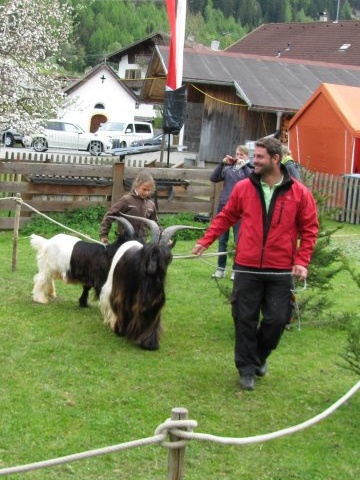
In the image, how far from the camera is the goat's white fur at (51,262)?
891 cm

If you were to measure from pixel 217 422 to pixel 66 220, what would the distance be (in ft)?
29.3

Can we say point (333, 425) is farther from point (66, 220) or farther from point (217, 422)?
point (66, 220)

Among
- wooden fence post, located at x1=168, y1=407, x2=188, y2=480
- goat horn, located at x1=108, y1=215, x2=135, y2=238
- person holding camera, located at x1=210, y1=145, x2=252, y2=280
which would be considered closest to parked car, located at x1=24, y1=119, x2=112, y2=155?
person holding camera, located at x1=210, y1=145, x2=252, y2=280

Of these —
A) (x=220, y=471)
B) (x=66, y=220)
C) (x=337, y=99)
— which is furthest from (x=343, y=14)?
(x=220, y=471)

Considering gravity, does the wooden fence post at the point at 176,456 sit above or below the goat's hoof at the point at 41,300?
above

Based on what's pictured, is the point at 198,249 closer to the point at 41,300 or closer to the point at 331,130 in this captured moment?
the point at 41,300

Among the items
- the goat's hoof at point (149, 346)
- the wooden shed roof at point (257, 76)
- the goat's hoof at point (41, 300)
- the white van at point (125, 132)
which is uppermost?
the wooden shed roof at point (257, 76)

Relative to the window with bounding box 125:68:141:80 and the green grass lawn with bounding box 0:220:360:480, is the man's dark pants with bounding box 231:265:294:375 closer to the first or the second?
the green grass lawn with bounding box 0:220:360:480

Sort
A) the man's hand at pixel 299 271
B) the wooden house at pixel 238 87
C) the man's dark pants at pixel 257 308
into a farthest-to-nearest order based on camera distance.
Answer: the wooden house at pixel 238 87
the man's dark pants at pixel 257 308
the man's hand at pixel 299 271

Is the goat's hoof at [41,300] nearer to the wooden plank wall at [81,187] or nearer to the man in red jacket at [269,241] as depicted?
the man in red jacket at [269,241]

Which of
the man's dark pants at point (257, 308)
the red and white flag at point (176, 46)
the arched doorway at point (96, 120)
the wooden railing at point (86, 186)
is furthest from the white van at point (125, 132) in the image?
the man's dark pants at point (257, 308)

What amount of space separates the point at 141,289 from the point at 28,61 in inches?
768

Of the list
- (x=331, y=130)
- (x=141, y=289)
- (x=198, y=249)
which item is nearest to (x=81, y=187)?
(x=141, y=289)

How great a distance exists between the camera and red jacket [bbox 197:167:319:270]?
6.25 metres
